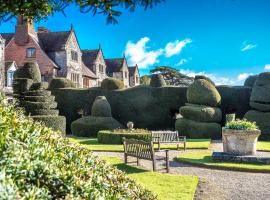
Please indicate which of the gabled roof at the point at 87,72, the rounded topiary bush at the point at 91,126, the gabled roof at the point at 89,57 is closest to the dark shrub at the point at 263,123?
the rounded topiary bush at the point at 91,126

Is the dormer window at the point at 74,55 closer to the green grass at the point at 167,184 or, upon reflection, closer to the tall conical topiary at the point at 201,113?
the tall conical topiary at the point at 201,113

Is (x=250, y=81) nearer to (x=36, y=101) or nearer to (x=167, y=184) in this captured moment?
(x=36, y=101)

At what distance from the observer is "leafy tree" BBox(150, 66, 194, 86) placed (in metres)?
63.9

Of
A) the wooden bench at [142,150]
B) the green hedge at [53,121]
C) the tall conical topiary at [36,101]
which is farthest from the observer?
the tall conical topiary at [36,101]

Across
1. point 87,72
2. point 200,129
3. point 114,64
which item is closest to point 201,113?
point 200,129

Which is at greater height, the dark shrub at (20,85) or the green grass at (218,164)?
the dark shrub at (20,85)

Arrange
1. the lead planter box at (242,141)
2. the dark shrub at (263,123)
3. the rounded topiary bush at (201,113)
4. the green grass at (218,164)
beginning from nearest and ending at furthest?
the green grass at (218,164) < the lead planter box at (242,141) < the dark shrub at (263,123) < the rounded topiary bush at (201,113)

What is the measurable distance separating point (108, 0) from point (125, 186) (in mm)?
2288

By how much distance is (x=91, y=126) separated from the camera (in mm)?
26250

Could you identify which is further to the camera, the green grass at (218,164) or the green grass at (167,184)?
the green grass at (218,164)

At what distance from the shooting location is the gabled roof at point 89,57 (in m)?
51.2

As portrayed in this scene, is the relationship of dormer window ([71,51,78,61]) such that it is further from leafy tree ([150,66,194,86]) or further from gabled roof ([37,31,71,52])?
leafy tree ([150,66,194,86])

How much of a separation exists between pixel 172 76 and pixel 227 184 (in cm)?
5516

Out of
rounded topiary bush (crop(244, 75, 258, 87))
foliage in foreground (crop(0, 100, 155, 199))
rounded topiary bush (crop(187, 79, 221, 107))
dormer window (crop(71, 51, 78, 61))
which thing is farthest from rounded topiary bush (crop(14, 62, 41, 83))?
foliage in foreground (crop(0, 100, 155, 199))
